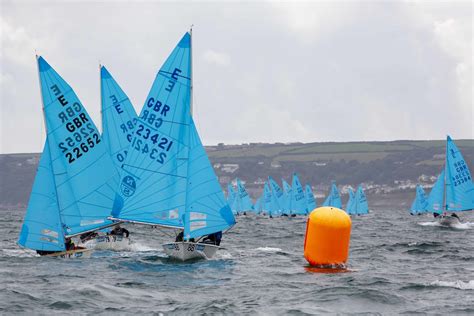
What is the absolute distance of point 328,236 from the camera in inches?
879

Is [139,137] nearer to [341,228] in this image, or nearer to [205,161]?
[205,161]

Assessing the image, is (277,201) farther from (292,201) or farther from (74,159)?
(74,159)

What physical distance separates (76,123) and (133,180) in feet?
Result: 12.2

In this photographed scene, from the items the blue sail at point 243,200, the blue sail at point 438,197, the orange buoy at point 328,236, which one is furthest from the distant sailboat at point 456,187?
the blue sail at point 243,200

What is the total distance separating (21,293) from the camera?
18.3 metres

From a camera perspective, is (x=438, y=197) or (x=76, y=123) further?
(x=438, y=197)

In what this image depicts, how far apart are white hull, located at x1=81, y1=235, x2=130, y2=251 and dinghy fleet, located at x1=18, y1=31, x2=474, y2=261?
36 mm

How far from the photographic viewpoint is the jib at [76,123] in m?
28.6

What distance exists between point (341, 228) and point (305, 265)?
3009 millimetres

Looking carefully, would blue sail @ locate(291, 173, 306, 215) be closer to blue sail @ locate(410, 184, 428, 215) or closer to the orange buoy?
blue sail @ locate(410, 184, 428, 215)

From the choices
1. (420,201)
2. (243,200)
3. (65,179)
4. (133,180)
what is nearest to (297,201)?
(420,201)

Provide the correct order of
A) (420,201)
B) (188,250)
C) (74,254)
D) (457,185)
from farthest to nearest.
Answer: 1. (420,201)
2. (457,185)
3. (74,254)
4. (188,250)

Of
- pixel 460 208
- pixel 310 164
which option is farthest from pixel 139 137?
pixel 310 164

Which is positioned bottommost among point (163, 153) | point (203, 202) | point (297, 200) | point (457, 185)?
point (297, 200)
